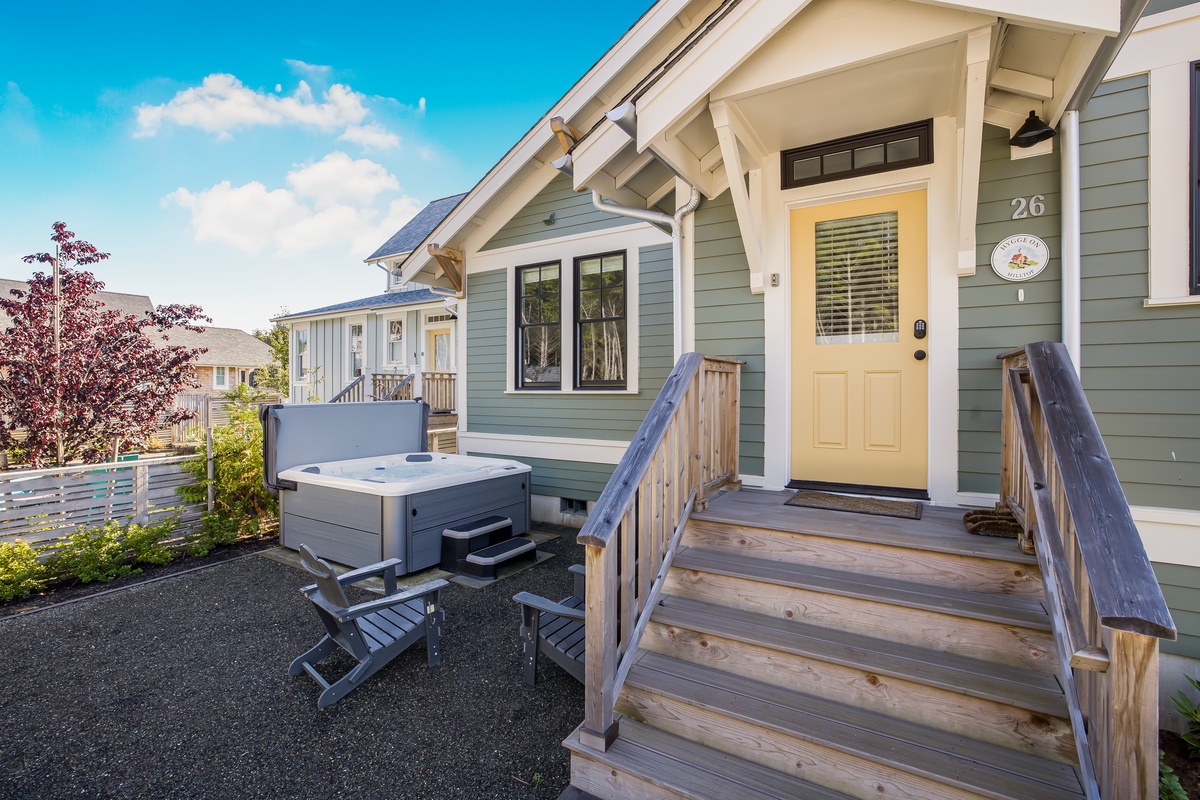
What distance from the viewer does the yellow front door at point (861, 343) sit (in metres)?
3.14

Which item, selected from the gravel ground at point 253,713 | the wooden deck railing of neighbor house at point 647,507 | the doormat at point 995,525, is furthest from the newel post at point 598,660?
the doormat at point 995,525

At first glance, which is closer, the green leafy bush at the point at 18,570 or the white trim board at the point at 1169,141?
the white trim board at the point at 1169,141

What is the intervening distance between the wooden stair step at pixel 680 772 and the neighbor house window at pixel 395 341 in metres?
10.7

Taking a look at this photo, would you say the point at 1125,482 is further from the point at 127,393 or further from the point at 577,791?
the point at 127,393

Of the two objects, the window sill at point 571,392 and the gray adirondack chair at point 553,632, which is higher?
the window sill at point 571,392

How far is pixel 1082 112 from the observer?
8.99ft

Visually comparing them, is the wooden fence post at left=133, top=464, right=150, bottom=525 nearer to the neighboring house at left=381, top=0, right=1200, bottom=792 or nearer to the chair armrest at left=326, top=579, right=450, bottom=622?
the chair armrest at left=326, top=579, right=450, bottom=622

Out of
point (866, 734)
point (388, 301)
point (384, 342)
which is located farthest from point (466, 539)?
point (388, 301)

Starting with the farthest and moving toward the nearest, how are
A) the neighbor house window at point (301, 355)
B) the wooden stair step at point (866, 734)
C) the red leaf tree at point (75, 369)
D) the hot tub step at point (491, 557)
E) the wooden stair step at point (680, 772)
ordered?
the neighbor house window at point (301, 355) → the red leaf tree at point (75, 369) → the hot tub step at point (491, 557) → the wooden stair step at point (680, 772) → the wooden stair step at point (866, 734)

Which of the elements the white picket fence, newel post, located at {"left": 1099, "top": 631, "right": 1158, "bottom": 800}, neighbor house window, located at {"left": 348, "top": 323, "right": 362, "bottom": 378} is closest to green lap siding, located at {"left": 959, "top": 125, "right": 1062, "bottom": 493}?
newel post, located at {"left": 1099, "top": 631, "right": 1158, "bottom": 800}

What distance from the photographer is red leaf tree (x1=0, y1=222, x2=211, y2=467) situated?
5.73 meters

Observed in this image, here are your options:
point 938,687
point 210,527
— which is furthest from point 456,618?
point 210,527

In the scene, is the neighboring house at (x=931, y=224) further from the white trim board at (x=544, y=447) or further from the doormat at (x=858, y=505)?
the white trim board at (x=544, y=447)

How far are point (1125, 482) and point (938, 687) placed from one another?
6.14 ft
